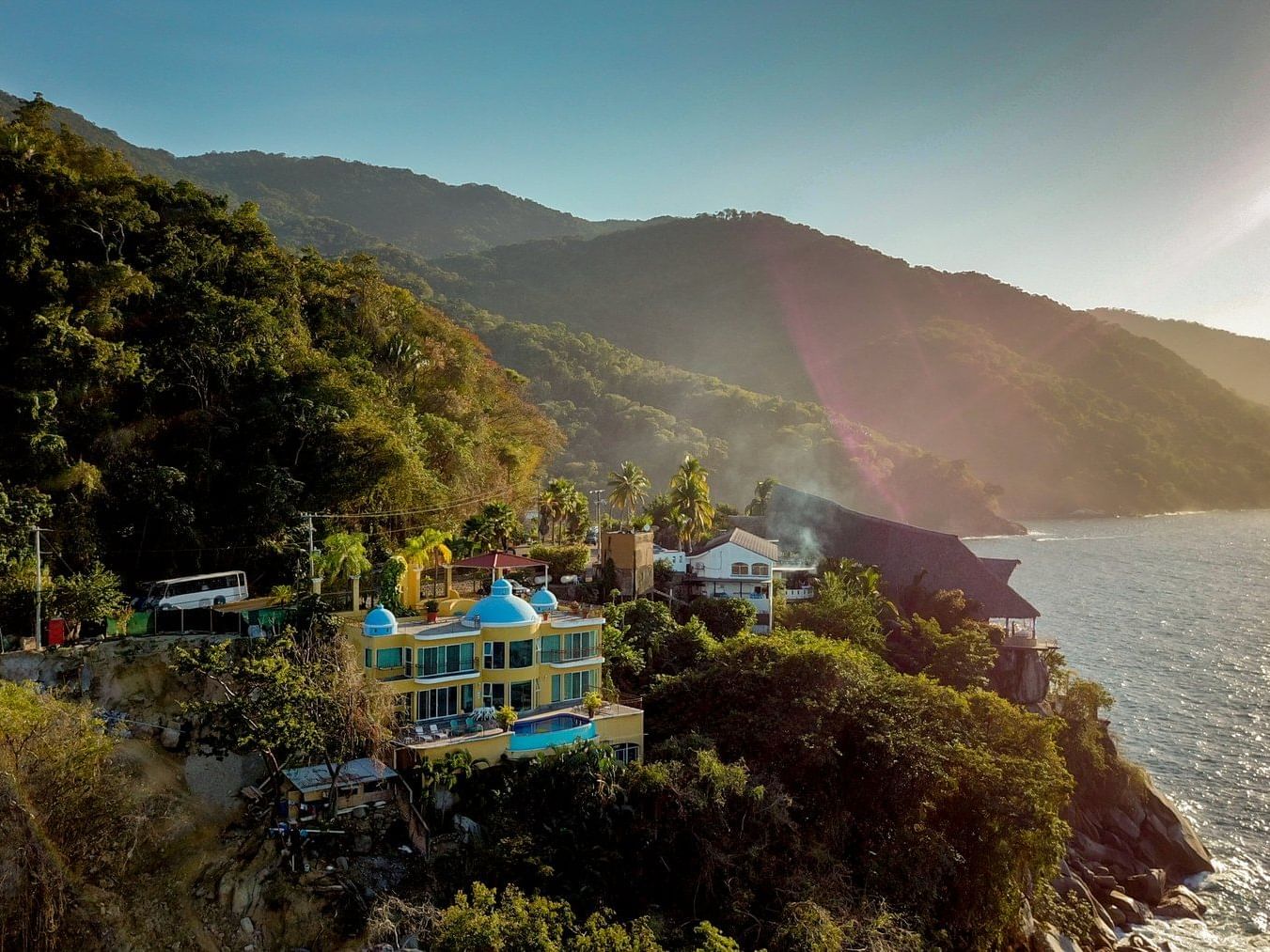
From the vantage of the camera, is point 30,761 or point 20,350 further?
point 20,350

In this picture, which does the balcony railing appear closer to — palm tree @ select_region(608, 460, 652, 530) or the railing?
the railing

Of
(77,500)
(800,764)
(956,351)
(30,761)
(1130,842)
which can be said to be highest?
(956,351)

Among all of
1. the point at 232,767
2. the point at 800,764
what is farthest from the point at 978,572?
the point at 232,767

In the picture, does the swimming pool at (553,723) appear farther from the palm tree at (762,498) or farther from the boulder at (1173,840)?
the palm tree at (762,498)

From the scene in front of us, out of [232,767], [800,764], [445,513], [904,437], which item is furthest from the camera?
[904,437]

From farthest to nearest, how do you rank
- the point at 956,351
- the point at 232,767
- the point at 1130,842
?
1. the point at 956,351
2. the point at 1130,842
3. the point at 232,767

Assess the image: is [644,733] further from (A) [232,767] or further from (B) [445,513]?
(B) [445,513]

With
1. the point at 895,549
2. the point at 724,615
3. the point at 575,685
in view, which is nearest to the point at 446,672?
the point at 575,685

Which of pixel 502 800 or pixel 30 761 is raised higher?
pixel 30 761
